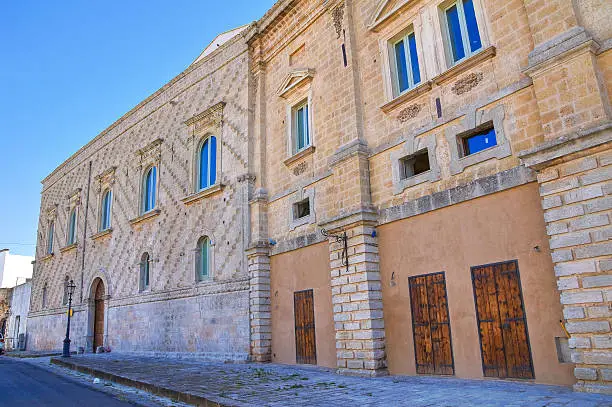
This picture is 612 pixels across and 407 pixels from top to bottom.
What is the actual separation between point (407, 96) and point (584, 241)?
4.95 meters

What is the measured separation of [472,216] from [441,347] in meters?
2.62

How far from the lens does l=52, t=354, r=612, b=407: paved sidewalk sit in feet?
20.2

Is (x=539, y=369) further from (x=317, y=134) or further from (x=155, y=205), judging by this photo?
(x=155, y=205)

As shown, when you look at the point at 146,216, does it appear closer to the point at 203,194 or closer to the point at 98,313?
the point at 203,194

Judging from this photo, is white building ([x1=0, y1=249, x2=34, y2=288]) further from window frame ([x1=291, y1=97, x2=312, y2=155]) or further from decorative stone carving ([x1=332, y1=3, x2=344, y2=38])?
decorative stone carving ([x1=332, y1=3, x2=344, y2=38])

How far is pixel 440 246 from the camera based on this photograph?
8.90m

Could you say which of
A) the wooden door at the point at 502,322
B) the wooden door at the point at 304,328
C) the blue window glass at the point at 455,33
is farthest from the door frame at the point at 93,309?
the blue window glass at the point at 455,33

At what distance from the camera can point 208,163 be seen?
17094mm

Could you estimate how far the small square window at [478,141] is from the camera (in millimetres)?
8469

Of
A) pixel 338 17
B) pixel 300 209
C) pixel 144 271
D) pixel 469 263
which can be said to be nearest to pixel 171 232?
pixel 144 271

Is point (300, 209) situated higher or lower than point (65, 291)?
higher

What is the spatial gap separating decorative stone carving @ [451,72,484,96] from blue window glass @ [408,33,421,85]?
48.2 inches

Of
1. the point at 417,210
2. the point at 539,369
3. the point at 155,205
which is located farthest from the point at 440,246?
the point at 155,205

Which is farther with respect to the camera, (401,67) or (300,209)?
(300,209)
